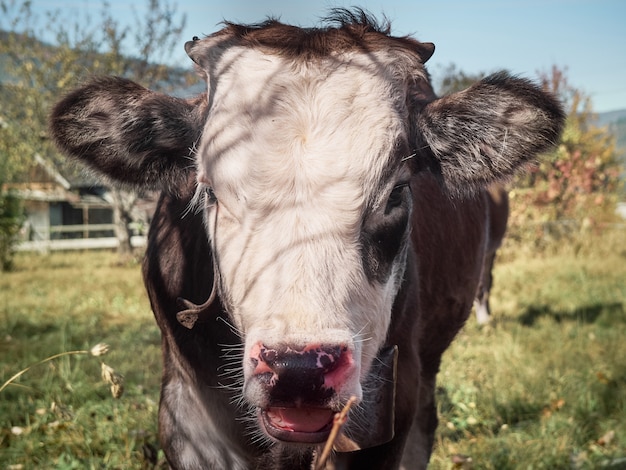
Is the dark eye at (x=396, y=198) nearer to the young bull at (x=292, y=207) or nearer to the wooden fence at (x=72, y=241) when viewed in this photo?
the young bull at (x=292, y=207)

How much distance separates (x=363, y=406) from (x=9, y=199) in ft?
47.6

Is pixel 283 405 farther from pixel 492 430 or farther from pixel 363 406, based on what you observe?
pixel 492 430

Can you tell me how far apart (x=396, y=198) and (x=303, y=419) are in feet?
2.79

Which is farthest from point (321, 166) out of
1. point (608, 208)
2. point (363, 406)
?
point (608, 208)

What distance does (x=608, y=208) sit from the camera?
17.0 m

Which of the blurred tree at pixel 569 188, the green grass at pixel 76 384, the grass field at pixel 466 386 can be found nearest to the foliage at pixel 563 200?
the blurred tree at pixel 569 188

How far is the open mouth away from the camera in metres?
1.82

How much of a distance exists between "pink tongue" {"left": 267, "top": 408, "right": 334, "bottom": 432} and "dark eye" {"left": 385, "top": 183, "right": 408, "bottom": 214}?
74 cm

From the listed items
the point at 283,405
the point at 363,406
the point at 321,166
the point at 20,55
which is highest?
the point at 20,55

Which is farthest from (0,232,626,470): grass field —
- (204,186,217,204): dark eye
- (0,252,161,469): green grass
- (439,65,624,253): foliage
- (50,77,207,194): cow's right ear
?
(439,65,624,253): foliage

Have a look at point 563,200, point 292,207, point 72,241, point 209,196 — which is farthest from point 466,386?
point 72,241

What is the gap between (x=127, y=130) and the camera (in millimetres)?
2352

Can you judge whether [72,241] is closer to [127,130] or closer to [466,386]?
[466,386]

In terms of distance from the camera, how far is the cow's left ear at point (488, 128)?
94.7 inches
